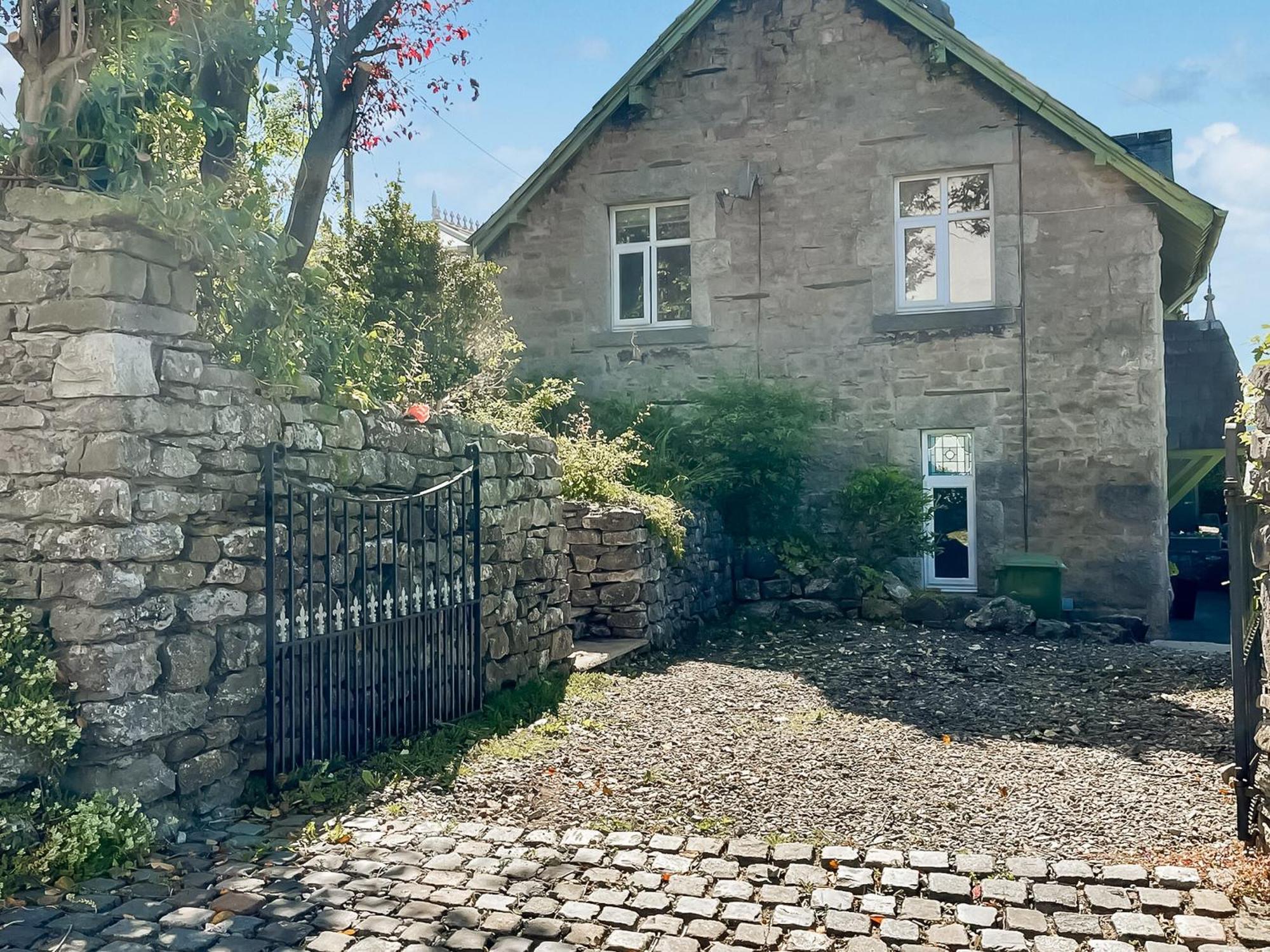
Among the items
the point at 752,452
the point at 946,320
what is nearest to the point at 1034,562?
the point at 946,320

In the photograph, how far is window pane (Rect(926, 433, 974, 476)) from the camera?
12539 mm

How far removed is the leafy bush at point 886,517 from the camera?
11766mm

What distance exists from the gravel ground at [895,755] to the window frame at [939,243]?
15.6 feet

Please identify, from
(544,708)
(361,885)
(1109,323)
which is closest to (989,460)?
(1109,323)

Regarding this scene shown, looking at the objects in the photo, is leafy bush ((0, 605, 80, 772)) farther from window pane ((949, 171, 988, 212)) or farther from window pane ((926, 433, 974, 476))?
window pane ((949, 171, 988, 212))

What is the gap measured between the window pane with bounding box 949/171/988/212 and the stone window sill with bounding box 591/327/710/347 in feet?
10.5

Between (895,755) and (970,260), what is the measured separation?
7984 mm

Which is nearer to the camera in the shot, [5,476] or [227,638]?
[5,476]

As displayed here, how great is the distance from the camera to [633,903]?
395cm

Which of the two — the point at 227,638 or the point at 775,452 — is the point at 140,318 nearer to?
the point at 227,638

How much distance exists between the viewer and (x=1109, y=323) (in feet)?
38.8

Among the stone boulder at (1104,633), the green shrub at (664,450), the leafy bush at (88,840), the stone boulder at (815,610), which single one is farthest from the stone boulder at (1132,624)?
the leafy bush at (88,840)

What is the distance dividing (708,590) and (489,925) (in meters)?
7.55

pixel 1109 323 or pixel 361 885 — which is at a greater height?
pixel 1109 323
